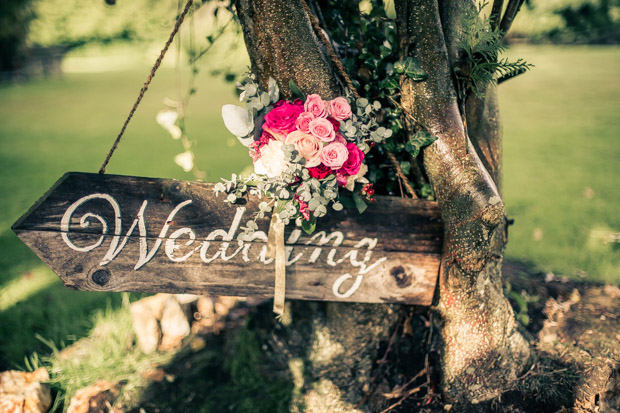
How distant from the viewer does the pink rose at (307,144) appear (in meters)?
1.45

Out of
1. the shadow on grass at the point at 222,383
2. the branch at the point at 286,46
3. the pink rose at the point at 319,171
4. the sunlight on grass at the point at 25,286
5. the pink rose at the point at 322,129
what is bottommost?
the shadow on grass at the point at 222,383

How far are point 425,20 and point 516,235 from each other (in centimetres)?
257

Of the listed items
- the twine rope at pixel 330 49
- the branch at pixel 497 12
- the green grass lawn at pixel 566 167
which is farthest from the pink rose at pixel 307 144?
the green grass lawn at pixel 566 167

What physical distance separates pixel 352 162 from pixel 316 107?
0.23m

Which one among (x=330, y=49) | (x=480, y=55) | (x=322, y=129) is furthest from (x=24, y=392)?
(x=480, y=55)

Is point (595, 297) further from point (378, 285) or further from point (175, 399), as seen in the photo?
point (175, 399)

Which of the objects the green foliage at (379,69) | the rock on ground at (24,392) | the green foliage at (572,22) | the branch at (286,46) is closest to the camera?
the branch at (286,46)

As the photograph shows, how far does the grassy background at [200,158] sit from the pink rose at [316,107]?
53.3 inches

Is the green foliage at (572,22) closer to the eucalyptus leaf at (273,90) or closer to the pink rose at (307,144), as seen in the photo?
the eucalyptus leaf at (273,90)

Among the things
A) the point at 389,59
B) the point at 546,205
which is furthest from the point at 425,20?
the point at 546,205

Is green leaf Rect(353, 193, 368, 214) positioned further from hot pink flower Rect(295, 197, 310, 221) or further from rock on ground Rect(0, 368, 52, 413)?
rock on ground Rect(0, 368, 52, 413)

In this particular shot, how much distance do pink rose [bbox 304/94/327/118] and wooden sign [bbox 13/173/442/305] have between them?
43 centimetres

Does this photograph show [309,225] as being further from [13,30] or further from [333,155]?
[13,30]

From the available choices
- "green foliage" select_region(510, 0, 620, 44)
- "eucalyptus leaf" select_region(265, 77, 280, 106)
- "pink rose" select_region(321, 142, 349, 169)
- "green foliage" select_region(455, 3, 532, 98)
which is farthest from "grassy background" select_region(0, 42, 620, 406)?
"green foliage" select_region(455, 3, 532, 98)
